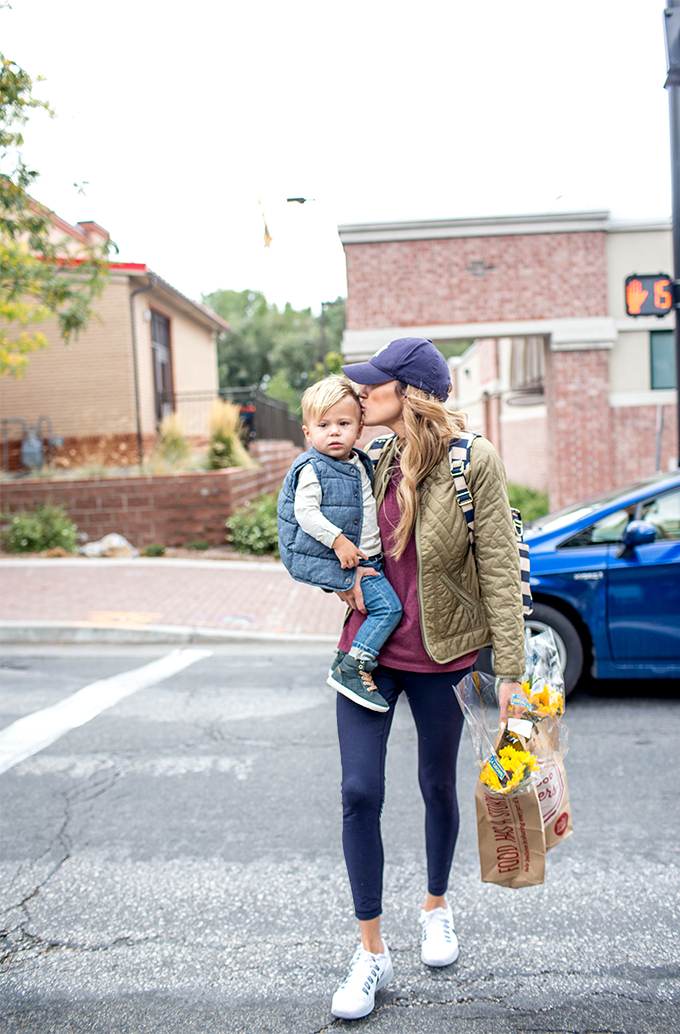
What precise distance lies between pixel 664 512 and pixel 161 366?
602 inches

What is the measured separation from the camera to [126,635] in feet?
26.1

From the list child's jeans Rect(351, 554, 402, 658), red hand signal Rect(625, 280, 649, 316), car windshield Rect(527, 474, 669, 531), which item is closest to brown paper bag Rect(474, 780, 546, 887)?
child's jeans Rect(351, 554, 402, 658)

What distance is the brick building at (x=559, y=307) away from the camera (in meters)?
13.3

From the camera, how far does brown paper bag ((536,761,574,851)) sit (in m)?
2.45

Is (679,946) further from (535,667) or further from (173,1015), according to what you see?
(173,1015)

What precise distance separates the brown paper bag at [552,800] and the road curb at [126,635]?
17.3 feet

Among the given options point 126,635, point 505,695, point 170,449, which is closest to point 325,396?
point 505,695

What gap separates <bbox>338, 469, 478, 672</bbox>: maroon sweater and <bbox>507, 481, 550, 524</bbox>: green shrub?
41.9 ft

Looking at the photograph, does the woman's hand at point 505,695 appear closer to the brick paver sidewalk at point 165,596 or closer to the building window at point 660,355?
the brick paver sidewalk at point 165,596

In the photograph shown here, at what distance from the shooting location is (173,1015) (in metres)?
2.44

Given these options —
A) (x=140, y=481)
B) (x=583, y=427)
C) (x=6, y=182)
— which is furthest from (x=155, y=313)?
(x=6, y=182)

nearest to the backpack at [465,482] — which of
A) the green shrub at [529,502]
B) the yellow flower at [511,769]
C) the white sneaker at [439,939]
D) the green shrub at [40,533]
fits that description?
the yellow flower at [511,769]

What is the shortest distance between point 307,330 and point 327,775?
62364mm

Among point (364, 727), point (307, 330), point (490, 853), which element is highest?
point (307, 330)
